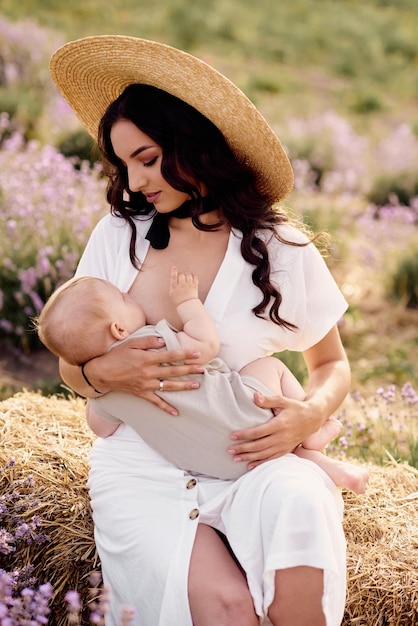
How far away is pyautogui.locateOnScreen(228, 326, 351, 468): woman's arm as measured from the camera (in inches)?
92.8

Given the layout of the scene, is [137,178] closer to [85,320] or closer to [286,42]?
[85,320]

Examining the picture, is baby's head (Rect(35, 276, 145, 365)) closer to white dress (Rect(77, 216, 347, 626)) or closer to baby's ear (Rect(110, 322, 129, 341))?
baby's ear (Rect(110, 322, 129, 341))

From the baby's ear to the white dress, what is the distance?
Result: 11.0 inches

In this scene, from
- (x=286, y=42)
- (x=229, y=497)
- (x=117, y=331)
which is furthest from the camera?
(x=286, y=42)

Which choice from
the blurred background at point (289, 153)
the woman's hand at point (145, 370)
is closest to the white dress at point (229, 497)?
the woman's hand at point (145, 370)

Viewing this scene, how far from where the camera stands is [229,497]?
2334mm

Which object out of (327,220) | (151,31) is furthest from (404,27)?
(327,220)

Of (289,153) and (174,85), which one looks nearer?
(174,85)

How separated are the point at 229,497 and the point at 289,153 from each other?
729 centimetres

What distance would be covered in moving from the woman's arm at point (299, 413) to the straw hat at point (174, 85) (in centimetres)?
61

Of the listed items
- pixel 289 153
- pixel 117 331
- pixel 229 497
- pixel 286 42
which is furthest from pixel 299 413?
pixel 286 42

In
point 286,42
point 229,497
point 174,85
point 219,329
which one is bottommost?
point 286,42

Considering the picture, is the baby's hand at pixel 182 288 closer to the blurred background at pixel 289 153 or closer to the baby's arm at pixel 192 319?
the baby's arm at pixel 192 319

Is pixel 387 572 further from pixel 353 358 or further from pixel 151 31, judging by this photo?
pixel 151 31
